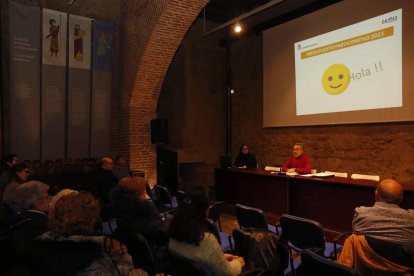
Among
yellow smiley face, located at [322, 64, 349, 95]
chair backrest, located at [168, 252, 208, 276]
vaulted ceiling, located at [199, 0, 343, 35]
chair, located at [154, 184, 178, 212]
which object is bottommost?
chair, located at [154, 184, 178, 212]

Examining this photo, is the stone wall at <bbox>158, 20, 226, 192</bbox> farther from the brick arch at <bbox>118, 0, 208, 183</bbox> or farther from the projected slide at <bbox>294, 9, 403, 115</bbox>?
the projected slide at <bbox>294, 9, 403, 115</bbox>

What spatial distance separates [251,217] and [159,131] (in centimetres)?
471

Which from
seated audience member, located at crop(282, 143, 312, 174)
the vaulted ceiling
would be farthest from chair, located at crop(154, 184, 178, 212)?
the vaulted ceiling

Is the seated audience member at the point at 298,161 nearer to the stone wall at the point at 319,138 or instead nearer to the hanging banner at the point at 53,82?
the stone wall at the point at 319,138

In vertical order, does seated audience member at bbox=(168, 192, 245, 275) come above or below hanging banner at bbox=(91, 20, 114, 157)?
below

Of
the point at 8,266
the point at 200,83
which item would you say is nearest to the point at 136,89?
the point at 200,83

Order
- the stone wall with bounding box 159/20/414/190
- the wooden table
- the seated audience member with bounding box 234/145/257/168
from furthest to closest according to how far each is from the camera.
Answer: the stone wall with bounding box 159/20/414/190 < the seated audience member with bounding box 234/145/257/168 < the wooden table

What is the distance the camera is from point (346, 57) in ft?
20.6

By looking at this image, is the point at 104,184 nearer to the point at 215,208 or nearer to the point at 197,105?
the point at 215,208

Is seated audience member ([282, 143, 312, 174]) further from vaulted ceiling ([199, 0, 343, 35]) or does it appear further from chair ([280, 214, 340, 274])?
vaulted ceiling ([199, 0, 343, 35])

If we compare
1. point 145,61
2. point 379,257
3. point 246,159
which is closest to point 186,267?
point 379,257

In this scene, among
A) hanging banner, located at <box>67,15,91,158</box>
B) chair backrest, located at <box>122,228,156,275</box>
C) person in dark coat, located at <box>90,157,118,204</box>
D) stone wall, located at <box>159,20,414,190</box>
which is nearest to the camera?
chair backrest, located at <box>122,228,156,275</box>

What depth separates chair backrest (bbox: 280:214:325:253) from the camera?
2676 mm

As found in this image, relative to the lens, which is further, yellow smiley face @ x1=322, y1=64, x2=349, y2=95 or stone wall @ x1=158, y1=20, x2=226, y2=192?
stone wall @ x1=158, y1=20, x2=226, y2=192
